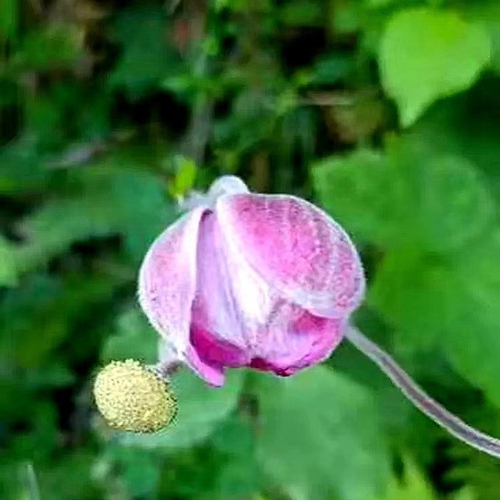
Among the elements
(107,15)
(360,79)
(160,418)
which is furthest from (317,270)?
(107,15)

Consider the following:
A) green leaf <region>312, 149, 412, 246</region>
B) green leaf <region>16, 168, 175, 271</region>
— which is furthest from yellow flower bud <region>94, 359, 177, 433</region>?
green leaf <region>16, 168, 175, 271</region>

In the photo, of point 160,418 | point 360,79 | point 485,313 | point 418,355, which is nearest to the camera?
point 160,418

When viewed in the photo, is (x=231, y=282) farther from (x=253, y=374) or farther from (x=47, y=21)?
(x=47, y=21)

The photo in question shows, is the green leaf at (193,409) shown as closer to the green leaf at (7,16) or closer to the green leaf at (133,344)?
the green leaf at (133,344)

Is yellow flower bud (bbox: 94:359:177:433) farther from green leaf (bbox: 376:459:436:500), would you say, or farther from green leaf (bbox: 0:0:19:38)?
green leaf (bbox: 0:0:19:38)

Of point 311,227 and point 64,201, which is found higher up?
point 311,227

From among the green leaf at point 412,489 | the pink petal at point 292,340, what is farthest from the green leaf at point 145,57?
the pink petal at point 292,340

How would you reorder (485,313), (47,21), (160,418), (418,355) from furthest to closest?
(47,21), (418,355), (485,313), (160,418)

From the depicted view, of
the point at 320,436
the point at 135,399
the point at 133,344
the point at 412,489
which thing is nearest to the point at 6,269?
the point at 133,344
